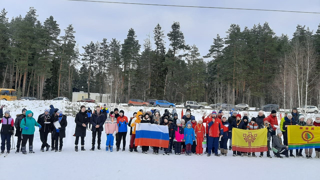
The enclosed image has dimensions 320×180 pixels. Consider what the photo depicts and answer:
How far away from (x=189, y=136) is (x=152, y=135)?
1.69 m

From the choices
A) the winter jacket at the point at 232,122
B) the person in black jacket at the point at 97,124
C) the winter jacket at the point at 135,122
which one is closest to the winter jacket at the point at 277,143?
the winter jacket at the point at 232,122

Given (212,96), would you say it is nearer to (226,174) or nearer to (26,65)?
(26,65)

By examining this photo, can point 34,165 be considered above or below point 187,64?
below

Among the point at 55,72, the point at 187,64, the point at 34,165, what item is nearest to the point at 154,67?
the point at 187,64

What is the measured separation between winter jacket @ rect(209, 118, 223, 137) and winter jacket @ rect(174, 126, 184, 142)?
4.17 ft

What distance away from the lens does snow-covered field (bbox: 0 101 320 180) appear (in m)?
6.82

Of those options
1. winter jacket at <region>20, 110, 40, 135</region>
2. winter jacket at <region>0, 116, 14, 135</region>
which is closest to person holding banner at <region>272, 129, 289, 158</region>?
winter jacket at <region>20, 110, 40, 135</region>

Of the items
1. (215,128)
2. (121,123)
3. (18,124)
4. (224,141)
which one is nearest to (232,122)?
(224,141)

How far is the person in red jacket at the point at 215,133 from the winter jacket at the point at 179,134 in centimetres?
127

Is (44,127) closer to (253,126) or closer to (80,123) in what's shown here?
(80,123)

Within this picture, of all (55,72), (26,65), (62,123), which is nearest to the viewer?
(62,123)

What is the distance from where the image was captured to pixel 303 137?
35.1ft

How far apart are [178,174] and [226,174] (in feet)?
4.98

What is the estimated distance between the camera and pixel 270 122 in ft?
35.9
